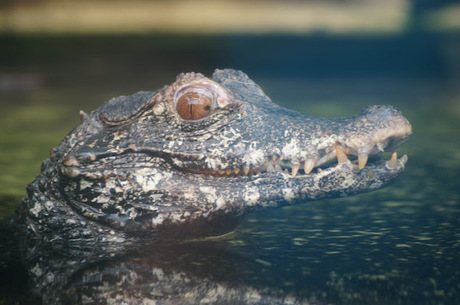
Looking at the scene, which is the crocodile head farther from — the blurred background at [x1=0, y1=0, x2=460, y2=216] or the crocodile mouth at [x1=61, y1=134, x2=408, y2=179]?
the blurred background at [x1=0, y1=0, x2=460, y2=216]


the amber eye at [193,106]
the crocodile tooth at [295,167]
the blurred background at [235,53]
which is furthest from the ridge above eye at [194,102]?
the blurred background at [235,53]

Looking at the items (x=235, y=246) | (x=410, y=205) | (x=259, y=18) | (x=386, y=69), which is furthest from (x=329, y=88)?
(x=235, y=246)

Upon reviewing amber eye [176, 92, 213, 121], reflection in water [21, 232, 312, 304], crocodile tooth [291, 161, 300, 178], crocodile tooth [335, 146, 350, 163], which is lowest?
reflection in water [21, 232, 312, 304]

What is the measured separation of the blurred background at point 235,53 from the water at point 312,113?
0.04 metres

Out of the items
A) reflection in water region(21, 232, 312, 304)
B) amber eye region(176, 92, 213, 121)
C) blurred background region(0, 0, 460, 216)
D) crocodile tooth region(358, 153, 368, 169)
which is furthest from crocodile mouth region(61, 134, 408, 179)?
blurred background region(0, 0, 460, 216)

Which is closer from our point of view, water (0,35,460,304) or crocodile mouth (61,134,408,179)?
water (0,35,460,304)

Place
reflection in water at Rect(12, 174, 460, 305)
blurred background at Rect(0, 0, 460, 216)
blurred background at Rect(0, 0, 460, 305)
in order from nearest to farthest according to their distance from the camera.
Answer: reflection in water at Rect(12, 174, 460, 305)
blurred background at Rect(0, 0, 460, 305)
blurred background at Rect(0, 0, 460, 216)

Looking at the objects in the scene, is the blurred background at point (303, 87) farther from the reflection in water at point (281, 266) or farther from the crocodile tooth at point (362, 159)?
the crocodile tooth at point (362, 159)

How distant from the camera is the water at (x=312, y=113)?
246 centimetres

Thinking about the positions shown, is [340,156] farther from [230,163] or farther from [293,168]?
[230,163]

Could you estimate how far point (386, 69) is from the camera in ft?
35.3

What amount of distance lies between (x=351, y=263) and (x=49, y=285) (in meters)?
1.40

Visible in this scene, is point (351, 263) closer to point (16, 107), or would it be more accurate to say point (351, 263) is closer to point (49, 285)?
point (49, 285)

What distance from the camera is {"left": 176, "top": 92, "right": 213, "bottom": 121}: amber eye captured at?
108 inches
